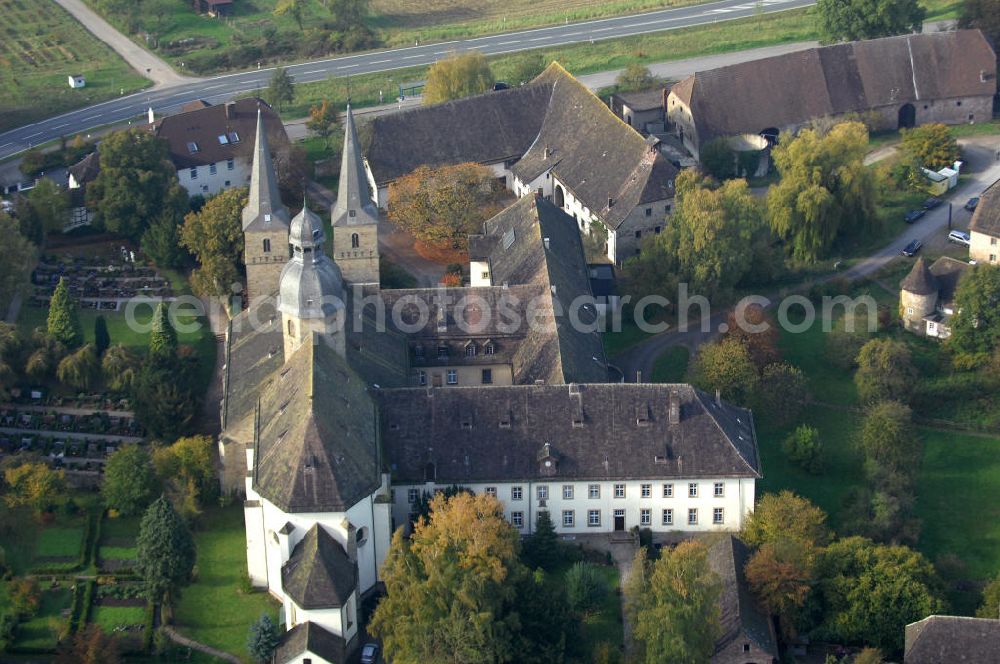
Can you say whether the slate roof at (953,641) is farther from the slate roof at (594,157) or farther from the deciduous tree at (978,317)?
the slate roof at (594,157)

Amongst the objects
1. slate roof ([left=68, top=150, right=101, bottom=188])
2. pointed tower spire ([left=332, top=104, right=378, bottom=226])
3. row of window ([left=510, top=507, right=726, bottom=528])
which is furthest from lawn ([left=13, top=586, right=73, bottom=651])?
slate roof ([left=68, top=150, right=101, bottom=188])

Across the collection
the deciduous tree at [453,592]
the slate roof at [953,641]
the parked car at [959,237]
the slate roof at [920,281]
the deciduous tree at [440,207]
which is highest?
the deciduous tree at [440,207]

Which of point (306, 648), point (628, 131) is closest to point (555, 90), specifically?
point (628, 131)

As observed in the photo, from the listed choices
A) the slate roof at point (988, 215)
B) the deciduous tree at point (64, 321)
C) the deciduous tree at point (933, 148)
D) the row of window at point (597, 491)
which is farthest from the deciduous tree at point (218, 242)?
the deciduous tree at point (933, 148)

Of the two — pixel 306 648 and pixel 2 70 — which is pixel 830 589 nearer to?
pixel 306 648

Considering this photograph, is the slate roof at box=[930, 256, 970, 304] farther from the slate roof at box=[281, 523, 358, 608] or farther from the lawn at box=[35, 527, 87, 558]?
the lawn at box=[35, 527, 87, 558]
